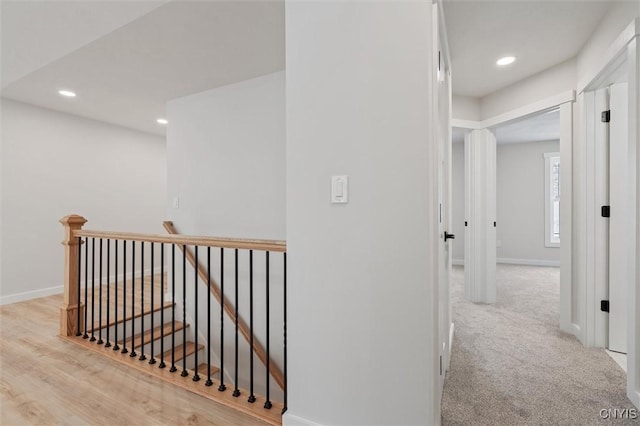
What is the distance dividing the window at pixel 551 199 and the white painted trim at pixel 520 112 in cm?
329

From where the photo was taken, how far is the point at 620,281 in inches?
88.2

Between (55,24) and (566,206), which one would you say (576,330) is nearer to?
(566,206)

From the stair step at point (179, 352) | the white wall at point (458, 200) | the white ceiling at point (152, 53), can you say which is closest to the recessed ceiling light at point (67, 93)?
the white ceiling at point (152, 53)

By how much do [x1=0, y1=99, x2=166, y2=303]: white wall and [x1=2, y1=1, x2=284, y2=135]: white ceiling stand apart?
383mm

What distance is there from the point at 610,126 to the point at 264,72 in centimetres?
276

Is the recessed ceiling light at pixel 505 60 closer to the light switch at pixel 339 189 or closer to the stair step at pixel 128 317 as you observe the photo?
the light switch at pixel 339 189

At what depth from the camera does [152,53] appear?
244 cm

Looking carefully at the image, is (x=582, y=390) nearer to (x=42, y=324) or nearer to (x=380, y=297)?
(x=380, y=297)

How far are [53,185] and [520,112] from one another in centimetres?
536

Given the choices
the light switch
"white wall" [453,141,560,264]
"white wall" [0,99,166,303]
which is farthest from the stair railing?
→ "white wall" [453,141,560,264]

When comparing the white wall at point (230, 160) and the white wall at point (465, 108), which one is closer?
the white wall at point (230, 160)

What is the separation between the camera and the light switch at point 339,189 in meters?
1.31

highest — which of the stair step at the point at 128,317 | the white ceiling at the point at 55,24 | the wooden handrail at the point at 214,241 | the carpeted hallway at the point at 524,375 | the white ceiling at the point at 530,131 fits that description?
the white ceiling at the point at 530,131

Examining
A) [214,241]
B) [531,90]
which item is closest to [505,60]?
[531,90]
